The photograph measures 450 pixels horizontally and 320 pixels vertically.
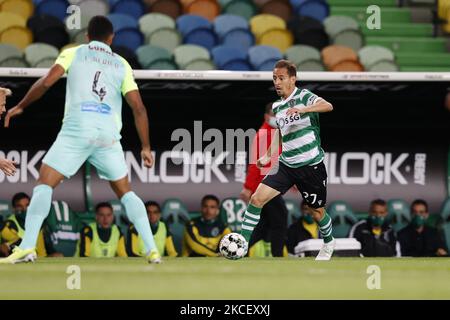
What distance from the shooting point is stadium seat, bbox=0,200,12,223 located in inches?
464

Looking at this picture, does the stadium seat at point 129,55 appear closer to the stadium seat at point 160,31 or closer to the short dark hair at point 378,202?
the stadium seat at point 160,31

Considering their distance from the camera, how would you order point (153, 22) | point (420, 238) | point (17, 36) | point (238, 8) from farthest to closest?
point (238, 8) < point (153, 22) < point (17, 36) < point (420, 238)

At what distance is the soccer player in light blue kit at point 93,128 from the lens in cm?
792

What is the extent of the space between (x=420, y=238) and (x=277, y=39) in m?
3.04

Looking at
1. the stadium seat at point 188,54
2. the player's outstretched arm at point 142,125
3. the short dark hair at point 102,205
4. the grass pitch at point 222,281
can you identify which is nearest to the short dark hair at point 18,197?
the short dark hair at point 102,205

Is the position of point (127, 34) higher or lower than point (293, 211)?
higher

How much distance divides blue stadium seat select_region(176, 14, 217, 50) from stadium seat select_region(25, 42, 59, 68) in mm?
1727

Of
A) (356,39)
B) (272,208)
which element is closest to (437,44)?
(356,39)

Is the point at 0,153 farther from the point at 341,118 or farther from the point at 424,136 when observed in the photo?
the point at 424,136

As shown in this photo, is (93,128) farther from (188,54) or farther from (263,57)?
(263,57)

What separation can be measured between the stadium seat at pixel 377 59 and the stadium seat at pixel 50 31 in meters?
3.48

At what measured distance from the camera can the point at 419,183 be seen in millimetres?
12336

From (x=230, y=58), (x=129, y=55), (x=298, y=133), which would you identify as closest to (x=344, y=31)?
(x=230, y=58)

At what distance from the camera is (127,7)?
43.6ft
